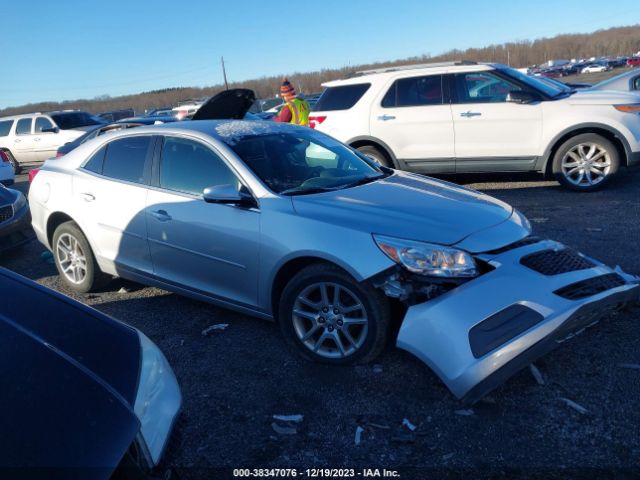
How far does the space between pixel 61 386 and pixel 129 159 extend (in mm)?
3196

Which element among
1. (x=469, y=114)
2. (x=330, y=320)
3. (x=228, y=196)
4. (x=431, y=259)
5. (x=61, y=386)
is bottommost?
(x=330, y=320)

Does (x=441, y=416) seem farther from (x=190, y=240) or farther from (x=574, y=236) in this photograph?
(x=574, y=236)

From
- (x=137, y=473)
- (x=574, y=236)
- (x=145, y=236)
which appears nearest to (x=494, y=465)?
(x=137, y=473)

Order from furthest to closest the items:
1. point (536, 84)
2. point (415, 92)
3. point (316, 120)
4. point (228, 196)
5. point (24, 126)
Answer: point (24, 126) → point (316, 120) → point (415, 92) → point (536, 84) → point (228, 196)

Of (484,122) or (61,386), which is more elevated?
(484,122)

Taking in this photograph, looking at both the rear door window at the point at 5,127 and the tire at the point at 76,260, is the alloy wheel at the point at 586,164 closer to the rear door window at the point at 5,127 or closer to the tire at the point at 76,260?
the tire at the point at 76,260

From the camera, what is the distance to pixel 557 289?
9.53 ft

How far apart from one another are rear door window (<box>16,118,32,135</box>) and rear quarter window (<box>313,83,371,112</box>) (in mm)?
12720

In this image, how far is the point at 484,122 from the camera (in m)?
7.67

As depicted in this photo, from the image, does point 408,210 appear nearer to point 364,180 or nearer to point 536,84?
point 364,180

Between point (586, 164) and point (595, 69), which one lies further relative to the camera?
point (595, 69)

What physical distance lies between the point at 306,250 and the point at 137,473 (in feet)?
6.20

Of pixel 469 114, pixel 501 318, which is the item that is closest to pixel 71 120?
pixel 469 114

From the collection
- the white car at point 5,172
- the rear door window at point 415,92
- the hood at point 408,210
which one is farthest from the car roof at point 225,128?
the white car at point 5,172
